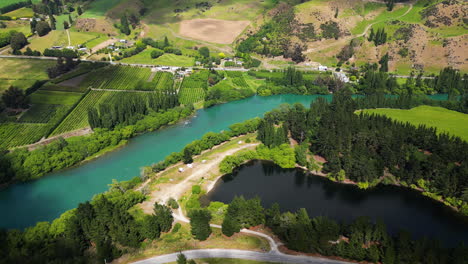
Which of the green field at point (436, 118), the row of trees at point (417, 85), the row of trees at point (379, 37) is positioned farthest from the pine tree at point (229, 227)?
the row of trees at point (379, 37)

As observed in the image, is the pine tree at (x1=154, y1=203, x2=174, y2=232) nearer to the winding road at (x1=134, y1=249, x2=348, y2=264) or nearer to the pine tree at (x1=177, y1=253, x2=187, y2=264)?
the winding road at (x1=134, y1=249, x2=348, y2=264)

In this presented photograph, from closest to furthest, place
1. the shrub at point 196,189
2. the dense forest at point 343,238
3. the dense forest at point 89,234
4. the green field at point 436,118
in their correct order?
the dense forest at point 343,238 → the dense forest at point 89,234 → the shrub at point 196,189 → the green field at point 436,118

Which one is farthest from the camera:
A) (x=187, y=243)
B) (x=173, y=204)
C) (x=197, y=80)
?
(x=197, y=80)

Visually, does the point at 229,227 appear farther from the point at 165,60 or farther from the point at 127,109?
the point at 165,60

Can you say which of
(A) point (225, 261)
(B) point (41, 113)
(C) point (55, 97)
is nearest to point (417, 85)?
(A) point (225, 261)

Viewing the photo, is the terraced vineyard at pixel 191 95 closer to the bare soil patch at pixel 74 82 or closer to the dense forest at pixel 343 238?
the bare soil patch at pixel 74 82

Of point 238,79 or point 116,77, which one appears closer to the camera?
point 116,77
